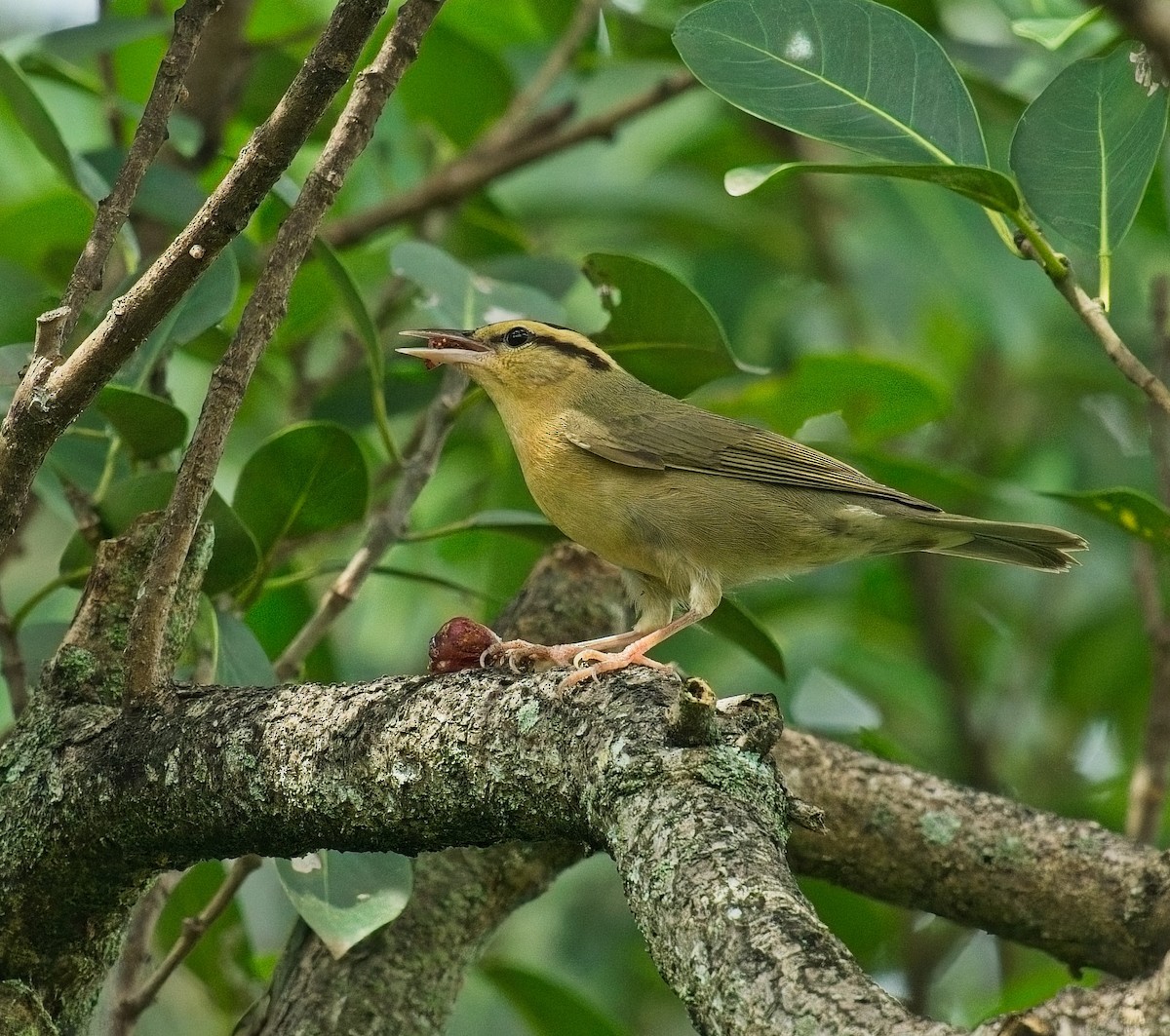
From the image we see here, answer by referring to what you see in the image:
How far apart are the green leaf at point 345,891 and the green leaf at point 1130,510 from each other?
1.98 metres

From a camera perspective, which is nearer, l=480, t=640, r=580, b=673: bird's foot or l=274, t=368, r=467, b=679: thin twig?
l=480, t=640, r=580, b=673: bird's foot

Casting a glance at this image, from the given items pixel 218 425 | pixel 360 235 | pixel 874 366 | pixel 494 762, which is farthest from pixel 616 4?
pixel 494 762

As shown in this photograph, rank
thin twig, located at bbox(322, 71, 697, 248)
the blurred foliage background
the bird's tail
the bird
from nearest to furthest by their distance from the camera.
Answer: the blurred foliage background < the bird < the bird's tail < thin twig, located at bbox(322, 71, 697, 248)

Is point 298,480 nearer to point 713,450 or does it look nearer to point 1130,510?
point 713,450

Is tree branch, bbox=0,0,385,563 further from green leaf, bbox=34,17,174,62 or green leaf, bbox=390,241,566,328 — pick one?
green leaf, bbox=34,17,174,62

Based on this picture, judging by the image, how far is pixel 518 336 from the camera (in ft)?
17.1

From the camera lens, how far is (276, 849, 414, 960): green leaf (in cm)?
334

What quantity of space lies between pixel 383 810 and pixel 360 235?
3.33 m

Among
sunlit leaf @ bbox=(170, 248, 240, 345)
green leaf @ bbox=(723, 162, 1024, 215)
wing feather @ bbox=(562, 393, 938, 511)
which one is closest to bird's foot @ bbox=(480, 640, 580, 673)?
wing feather @ bbox=(562, 393, 938, 511)

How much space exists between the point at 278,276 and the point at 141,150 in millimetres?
327

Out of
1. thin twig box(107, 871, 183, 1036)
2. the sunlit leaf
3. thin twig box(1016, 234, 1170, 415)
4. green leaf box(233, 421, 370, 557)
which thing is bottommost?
thin twig box(107, 871, 183, 1036)

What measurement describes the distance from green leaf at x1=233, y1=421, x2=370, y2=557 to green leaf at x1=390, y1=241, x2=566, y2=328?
1.91 ft

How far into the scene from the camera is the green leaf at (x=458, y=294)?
422 cm

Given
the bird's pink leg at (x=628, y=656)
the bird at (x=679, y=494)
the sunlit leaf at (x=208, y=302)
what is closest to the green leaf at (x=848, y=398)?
the bird at (x=679, y=494)
